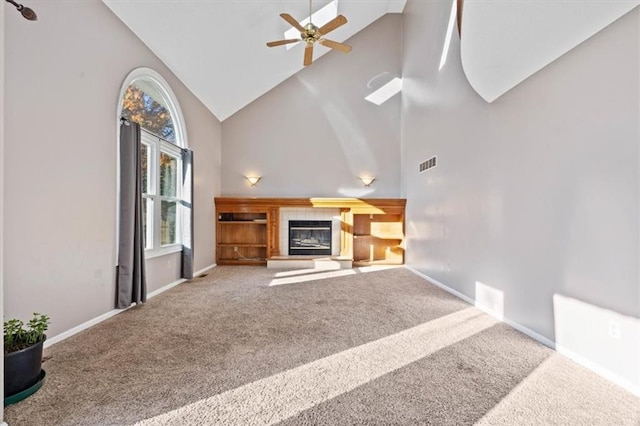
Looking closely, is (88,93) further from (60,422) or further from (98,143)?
(60,422)

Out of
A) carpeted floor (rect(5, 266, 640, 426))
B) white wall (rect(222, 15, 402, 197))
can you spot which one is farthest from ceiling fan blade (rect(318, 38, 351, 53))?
carpeted floor (rect(5, 266, 640, 426))

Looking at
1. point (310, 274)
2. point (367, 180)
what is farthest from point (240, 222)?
point (367, 180)

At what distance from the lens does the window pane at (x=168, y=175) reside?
4.68 meters

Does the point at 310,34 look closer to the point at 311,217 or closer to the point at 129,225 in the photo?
the point at 129,225

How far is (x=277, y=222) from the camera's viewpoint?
6855 millimetres

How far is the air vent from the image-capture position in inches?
204

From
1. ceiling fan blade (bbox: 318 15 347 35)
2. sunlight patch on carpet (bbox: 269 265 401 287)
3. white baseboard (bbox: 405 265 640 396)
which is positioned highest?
ceiling fan blade (bbox: 318 15 347 35)

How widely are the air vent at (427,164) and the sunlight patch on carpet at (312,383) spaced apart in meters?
2.91

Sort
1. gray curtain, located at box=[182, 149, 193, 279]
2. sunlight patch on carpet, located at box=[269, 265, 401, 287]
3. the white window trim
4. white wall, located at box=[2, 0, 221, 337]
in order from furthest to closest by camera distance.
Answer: sunlight patch on carpet, located at box=[269, 265, 401, 287] < gray curtain, located at box=[182, 149, 193, 279] < the white window trim < white wall, located at box=[2, 0, 221, 337]

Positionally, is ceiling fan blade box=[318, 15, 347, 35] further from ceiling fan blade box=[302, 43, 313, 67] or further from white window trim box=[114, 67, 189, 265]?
white window trim box=[114, 67, 189, 265]

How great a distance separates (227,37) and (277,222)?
136 inches

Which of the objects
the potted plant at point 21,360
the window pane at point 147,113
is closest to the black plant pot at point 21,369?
the potted plant at point 21,360

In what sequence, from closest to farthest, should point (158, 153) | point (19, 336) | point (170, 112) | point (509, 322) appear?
point (19, 336)
point (509, 322)
point (158, 153)
point (170, 112)

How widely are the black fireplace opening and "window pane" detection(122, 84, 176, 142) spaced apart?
3028mm
